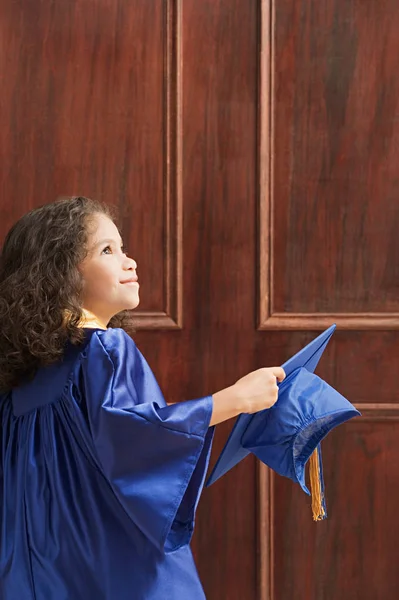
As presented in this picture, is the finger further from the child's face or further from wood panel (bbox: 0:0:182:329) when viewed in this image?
wood panel (bbox: 0:0:182:329)

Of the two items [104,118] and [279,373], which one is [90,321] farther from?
[104,118]

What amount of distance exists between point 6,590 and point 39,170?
945 millimetres

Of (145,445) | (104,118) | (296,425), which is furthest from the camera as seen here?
(104,118)

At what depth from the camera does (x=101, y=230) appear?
1.42m

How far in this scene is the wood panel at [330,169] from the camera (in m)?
1.78

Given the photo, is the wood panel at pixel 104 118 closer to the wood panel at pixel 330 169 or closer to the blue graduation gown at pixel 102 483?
the wood panel at pixel 330 169

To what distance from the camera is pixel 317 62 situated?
178cm

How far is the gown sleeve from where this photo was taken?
3.97 ft

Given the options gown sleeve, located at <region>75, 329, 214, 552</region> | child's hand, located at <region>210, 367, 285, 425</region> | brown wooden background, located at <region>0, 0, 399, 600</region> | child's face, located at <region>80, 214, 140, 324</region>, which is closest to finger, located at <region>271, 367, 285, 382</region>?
child's hand, located at <region>210, 367, 285, 425</region>

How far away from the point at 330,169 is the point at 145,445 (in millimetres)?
875

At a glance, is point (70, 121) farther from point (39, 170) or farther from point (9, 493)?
point (9, 493)

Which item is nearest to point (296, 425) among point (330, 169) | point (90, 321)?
point (90, 321)

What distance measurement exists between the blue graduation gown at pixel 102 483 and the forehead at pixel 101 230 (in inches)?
7.8

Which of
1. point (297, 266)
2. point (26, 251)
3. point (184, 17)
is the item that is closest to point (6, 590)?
point (26, 251)
